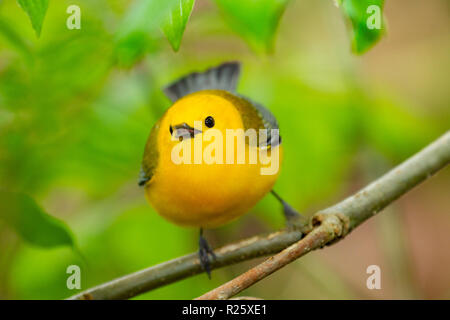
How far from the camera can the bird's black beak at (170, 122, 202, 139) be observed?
104 centimetres

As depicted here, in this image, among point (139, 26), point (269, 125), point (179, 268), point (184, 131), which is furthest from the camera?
point (269, 125)

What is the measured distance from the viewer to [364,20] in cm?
84

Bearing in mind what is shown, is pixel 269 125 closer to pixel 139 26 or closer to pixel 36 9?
pixel 139 26

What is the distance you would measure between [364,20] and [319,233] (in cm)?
40

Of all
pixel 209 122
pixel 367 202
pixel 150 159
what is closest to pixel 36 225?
pixel 150 159

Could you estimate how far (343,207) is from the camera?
1101 millimetres

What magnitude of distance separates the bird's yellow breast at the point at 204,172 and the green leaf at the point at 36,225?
0.70 feet

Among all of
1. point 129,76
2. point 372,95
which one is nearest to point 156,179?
point 129,76

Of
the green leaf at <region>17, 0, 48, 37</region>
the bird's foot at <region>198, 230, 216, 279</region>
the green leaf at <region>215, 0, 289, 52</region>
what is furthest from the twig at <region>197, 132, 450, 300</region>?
the green leaf at <region>17, 0, 48, 37</region>

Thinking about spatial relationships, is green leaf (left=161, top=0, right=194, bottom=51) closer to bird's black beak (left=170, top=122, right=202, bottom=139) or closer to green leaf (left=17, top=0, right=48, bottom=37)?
green leaf (left=17, top=0, right=48, bottom=37)

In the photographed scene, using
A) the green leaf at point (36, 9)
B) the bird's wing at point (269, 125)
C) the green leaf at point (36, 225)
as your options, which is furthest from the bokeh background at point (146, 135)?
the green leaf at point (36, 9)

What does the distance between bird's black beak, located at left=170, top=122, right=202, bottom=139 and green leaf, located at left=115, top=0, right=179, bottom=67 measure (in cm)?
16

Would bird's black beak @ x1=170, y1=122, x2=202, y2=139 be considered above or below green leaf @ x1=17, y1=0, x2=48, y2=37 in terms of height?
below
